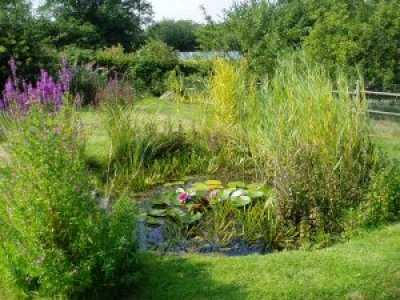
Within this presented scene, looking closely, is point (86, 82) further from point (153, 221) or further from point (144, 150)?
point (153, 221)

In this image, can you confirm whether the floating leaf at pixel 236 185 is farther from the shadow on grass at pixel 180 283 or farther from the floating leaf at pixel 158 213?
the shadow on grass at pixel 180 283

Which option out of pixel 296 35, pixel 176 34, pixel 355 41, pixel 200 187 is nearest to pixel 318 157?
pixel 200 187

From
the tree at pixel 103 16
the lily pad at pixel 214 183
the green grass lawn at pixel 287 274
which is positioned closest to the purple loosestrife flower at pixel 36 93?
the green grass lawn at pixel 287 274

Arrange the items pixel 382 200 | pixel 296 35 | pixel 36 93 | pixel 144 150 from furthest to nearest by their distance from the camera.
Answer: pixel 296 35, pixel 144 150, pixel 382 200, pixel 36 93

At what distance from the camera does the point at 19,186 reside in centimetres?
358

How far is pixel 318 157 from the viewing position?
530 centimetres

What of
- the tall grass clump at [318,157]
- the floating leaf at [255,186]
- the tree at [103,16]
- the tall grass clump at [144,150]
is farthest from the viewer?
the tree at [103,16]

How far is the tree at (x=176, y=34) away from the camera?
4662 cm

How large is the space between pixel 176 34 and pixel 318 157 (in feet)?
149

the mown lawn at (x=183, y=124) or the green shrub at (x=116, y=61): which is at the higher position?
the green shrub at (x=116, y=61)

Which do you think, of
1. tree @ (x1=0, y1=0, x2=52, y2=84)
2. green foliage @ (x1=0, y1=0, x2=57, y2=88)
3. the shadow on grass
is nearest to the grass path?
the shadow on grass

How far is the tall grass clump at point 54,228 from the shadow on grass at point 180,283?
201mm

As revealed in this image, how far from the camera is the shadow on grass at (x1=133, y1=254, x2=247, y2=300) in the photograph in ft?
12.3

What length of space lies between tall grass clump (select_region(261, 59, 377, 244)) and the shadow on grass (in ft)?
4.40
